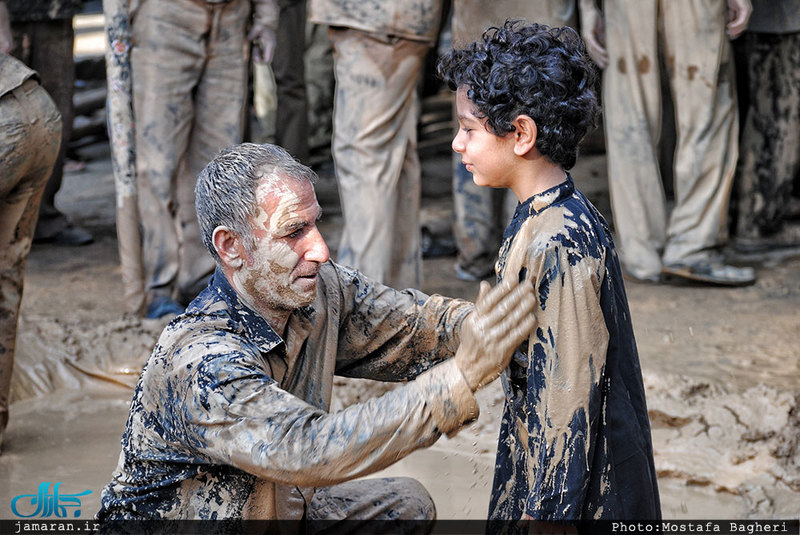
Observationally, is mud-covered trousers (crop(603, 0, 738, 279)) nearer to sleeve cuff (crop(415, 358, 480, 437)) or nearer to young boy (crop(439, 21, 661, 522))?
young boy (crop(439, 21, 661, 522))

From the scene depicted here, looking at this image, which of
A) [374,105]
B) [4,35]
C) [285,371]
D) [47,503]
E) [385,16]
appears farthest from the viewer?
[374,105]

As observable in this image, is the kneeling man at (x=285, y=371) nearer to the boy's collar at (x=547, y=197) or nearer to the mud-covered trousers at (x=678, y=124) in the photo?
the boy's collar at (x=547, y=197)

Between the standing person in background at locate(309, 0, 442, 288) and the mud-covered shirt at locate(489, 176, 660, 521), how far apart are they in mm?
2211

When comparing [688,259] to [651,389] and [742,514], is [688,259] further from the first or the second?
[742,514]

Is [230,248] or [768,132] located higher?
[230,248]

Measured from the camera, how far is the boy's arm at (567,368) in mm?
2373

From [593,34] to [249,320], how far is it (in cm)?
330

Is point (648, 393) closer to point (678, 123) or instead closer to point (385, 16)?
point (678, 123)

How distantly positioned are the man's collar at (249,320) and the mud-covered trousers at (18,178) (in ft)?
4.29

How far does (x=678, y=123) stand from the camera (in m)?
5.31

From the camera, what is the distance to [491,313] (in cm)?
223

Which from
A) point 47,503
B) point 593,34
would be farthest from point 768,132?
point 47,503

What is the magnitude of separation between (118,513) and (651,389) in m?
2.28

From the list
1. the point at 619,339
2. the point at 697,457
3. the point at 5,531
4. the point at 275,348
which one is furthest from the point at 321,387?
the point at 697,457
